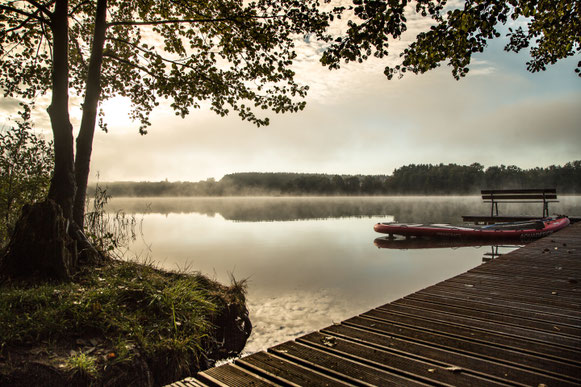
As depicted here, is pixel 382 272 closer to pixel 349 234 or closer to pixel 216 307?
pixel 216 307

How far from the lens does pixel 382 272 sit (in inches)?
387

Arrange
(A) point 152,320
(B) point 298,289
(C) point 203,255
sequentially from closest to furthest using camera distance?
(A) point 152,320
(B) point 298,289
(C) point 203,255

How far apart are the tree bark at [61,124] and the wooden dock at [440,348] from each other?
465 cm

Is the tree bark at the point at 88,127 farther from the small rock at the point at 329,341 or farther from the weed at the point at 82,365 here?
the small rock at the point at 329,341

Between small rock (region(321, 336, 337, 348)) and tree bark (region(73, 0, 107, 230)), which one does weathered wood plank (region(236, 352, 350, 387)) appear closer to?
small rock (region(321, 336, 337, 348))

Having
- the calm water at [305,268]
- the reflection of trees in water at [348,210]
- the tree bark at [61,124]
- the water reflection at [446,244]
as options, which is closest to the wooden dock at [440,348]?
the calm water at [305,268]

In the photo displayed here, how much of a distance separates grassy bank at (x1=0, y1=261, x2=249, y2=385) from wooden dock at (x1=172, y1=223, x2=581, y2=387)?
1343 millimetres

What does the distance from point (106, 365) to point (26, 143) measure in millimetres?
7721

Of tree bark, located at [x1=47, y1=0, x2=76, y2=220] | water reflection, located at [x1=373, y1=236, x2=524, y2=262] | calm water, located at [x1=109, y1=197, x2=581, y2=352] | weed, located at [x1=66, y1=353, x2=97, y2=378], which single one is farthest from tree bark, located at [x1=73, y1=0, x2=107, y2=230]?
water reflection, located at [x1=373, y1=236, x2=524, y2=262]

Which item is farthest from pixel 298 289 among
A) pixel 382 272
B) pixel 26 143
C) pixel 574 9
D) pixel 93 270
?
pixel 574 9

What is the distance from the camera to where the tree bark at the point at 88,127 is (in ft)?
19.6

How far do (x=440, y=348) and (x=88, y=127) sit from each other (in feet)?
20.8

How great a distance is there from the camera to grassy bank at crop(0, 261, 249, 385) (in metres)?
2.74

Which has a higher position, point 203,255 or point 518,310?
point 518,310
